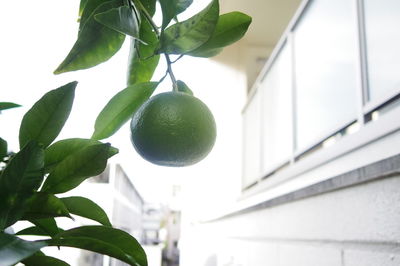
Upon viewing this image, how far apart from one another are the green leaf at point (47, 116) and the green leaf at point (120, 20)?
0.19ft

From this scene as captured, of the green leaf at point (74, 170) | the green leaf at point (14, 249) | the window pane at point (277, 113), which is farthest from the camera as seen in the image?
the window pane at point (277, 113)

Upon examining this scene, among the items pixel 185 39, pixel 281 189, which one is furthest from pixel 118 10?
pixel 281 189

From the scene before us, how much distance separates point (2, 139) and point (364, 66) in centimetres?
88

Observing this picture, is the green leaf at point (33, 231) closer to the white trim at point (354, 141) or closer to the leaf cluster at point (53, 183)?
the leaf cluster at point (53, 183)

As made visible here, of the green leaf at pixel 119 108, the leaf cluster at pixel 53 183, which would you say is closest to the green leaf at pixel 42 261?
the leaf cluster at pixel 53 183

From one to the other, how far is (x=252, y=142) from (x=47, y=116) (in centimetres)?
226

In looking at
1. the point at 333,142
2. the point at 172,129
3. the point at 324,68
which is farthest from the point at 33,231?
the point at 324,68

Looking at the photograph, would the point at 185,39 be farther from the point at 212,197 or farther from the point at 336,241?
the point at 212,197

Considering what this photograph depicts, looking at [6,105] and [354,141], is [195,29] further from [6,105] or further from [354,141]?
[354,141]

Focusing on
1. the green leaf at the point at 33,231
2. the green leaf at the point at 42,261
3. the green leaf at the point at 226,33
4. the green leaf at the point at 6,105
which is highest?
the green leaf at the point at 226,33

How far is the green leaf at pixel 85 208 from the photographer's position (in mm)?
325

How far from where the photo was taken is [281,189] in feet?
4.93

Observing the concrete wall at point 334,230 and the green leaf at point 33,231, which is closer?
the green leaf at point 33,231

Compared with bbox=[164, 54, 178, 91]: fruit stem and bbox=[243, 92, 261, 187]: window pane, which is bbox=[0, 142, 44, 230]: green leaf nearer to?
bbox=[164, 54, 178, 91]: fruit stem
